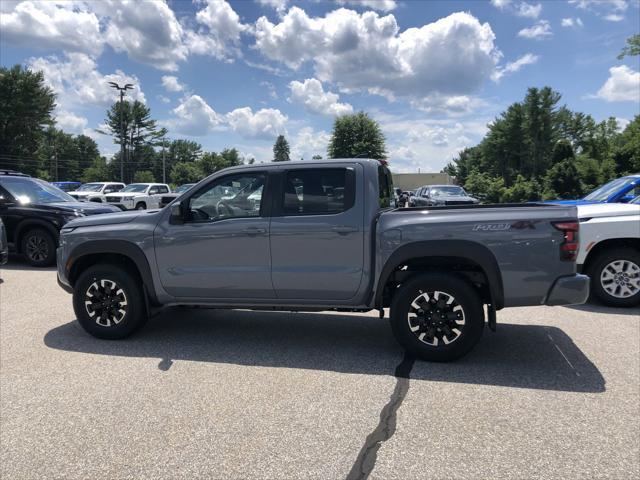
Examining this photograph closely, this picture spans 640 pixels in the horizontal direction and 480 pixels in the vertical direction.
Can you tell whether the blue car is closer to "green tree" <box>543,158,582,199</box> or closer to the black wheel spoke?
the black wheel spoke

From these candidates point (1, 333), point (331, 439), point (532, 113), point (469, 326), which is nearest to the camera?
point (331, 439)

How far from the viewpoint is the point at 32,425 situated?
3.24 m

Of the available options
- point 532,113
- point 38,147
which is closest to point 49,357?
point 38,147

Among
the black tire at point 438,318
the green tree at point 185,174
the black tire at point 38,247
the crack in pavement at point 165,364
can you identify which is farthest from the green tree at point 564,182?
the green tree at point 185,174

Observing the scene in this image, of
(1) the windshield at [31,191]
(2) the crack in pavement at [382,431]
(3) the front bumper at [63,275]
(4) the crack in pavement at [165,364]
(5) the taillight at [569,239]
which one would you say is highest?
(1) the windshield at [31,191]

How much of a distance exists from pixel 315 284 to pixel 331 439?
1734mm

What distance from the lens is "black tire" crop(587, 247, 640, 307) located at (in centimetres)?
636

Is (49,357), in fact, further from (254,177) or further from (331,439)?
(331,439)

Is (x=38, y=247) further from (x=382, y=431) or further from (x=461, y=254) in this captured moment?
(x=382, y=431)

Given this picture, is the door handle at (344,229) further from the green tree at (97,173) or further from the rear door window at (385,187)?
the green tree at (97,173)

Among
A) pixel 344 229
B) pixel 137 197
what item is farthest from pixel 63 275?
pixel 137 197

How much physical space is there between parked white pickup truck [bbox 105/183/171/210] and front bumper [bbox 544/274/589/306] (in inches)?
861

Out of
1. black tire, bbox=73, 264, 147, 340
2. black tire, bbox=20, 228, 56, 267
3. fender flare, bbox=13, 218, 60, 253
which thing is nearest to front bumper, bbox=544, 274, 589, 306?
black tire, bbox=73, 264, 147, 340

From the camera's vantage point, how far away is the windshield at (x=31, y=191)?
10.2 m
